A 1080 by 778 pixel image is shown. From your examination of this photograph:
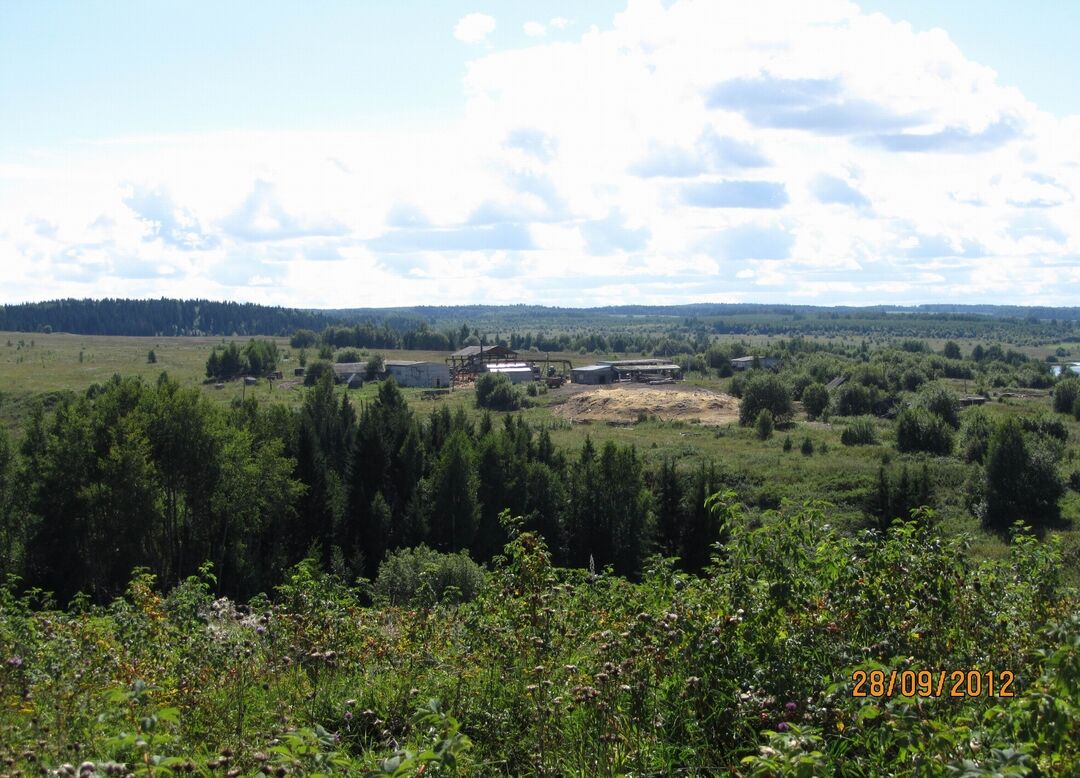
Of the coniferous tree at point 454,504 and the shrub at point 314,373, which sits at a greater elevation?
the shrub at point 314,373

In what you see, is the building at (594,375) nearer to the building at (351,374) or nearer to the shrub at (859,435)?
the building at (351,374)

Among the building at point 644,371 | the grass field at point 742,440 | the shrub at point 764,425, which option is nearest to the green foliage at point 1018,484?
the grass field at point 742,440

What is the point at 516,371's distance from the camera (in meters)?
97.7

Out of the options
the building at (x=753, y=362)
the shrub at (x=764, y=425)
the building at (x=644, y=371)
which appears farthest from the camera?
the building at (x=753, y=362)

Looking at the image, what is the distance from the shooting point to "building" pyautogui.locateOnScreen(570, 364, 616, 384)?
3765 inches

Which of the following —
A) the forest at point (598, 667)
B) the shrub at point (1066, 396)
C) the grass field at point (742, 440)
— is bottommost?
the grass field at point (742, 440)

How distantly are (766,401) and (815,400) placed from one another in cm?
933

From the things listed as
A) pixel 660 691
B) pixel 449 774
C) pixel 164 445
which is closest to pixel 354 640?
pixel 660 691

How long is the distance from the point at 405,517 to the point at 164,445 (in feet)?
32.3

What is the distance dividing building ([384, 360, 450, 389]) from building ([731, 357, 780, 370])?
124 ft

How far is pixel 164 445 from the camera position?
94.0 feet

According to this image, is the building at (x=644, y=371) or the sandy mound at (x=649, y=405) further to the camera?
the building at (x=644, y=371)
